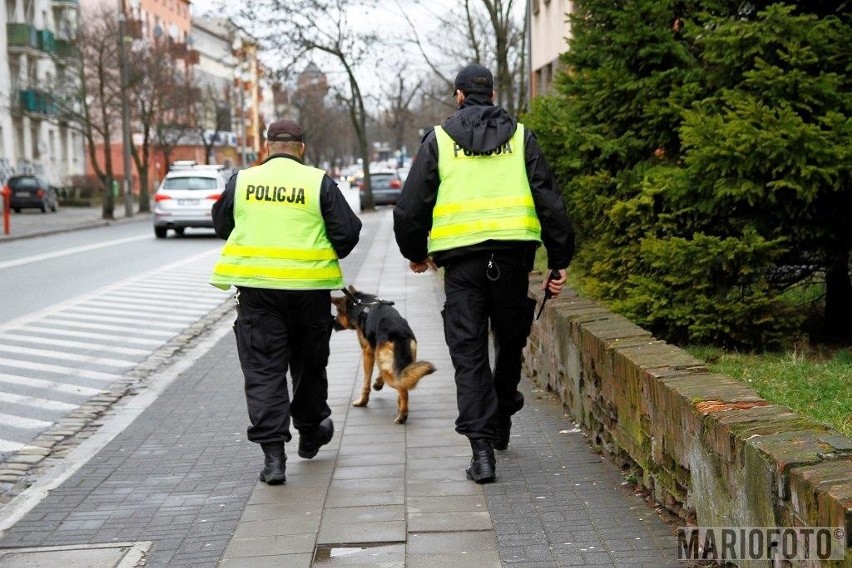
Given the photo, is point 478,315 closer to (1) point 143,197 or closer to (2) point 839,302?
(2) point 839,302

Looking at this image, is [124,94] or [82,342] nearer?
[82,342]

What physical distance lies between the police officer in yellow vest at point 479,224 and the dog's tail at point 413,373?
1.34 m

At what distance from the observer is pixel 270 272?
6164mm

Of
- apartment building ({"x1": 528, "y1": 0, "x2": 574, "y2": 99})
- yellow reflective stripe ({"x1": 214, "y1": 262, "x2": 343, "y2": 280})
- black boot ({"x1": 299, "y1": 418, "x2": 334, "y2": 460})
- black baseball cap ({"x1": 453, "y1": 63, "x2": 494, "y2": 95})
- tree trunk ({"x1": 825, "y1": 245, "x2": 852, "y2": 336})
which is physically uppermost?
apartment building ({"x1": 528, "y1": 0, "x2": 574, "y2": 99})

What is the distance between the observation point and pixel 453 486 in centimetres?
595

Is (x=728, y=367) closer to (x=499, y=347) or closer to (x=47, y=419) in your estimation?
(x=499, y=347)

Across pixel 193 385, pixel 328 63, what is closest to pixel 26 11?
pixel 328 63

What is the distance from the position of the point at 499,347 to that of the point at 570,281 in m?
3.94

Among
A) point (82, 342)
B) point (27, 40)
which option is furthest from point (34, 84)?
point (82, 342)

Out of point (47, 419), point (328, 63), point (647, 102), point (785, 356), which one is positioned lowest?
point (47, 419)

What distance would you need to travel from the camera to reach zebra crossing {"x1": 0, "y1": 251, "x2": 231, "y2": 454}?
9.05 m

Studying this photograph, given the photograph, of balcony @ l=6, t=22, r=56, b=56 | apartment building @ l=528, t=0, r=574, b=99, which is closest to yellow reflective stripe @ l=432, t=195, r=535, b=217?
apartment building @ l=528, t=0, r=574, b=99

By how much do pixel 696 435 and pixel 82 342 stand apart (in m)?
9.22

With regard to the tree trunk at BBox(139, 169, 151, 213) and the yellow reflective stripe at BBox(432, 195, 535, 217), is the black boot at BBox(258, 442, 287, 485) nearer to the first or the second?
the yellow reflective stripe at BBox(432, 195, 535, 217)
